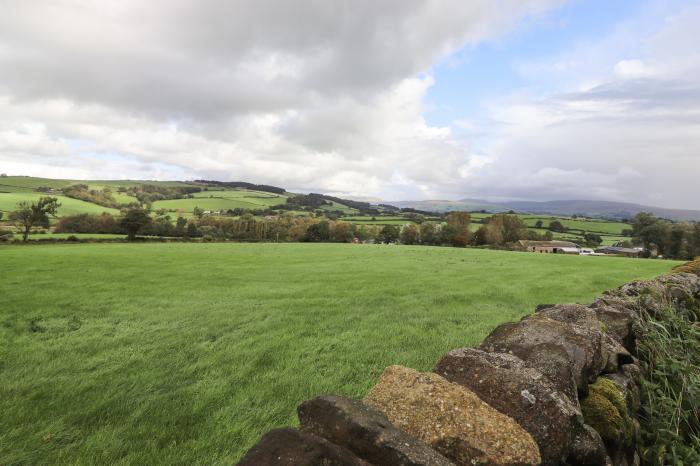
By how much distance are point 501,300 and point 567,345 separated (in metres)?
10.3

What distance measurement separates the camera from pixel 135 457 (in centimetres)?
411

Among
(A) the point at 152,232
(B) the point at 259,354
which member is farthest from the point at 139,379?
(A) the point at 152,232

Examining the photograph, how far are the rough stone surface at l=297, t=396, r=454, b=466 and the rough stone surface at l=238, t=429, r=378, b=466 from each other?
123mm

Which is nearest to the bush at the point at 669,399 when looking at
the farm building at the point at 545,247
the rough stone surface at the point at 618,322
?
the rough stone surface at the point at 618,322

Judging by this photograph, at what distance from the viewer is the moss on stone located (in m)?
3.43

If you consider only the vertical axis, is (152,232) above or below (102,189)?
below

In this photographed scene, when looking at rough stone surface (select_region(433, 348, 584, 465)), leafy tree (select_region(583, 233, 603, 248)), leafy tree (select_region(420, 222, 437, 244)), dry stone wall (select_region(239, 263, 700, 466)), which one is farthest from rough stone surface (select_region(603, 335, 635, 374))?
leafy tree (select_region(583, 233, 603, 248))

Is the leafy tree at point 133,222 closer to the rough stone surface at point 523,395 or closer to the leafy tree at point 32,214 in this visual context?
the leafy tree at point 32,214

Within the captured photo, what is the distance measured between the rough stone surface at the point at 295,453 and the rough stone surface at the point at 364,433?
0.40ft

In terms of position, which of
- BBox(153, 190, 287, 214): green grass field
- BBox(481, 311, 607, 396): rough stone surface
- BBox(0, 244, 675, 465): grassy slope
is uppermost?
BBox(153, 190, 287, 214): green grass field

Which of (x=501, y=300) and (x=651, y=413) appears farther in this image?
(x=501, y=300)

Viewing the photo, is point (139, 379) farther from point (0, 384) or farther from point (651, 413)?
point (651, 413)

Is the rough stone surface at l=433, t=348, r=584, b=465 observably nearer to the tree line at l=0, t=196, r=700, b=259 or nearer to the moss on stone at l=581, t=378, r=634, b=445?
the moss on stone at l=581, t=378, r=634, b=445

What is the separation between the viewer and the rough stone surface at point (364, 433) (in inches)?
88.1
